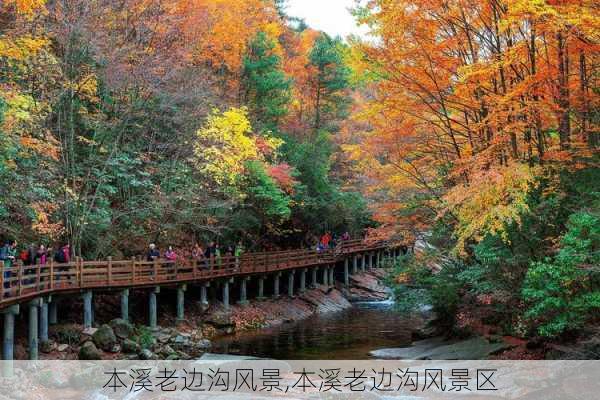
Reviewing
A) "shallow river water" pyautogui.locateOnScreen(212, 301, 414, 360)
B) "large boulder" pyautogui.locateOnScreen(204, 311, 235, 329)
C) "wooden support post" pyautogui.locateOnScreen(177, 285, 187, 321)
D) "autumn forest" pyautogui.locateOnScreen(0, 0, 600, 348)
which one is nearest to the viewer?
"autumn forest" pyautogui.locateOnScreen(0, 0, 600, 348)

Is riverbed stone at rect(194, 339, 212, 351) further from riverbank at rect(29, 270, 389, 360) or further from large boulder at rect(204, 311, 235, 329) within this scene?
large boulder at rect(204, 311, 235, 329)

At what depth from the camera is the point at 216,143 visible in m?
25.8

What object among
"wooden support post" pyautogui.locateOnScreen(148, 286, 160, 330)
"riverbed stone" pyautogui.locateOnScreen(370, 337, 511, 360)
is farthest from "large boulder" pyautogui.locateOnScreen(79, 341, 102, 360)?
"riverbed stone" pyautogui.locateOnScreen(370, 337, 511, 360)

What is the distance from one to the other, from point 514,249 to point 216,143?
15067mm

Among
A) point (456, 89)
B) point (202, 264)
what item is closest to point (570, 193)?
point (456, 89)

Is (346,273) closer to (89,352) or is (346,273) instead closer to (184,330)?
(184,330)

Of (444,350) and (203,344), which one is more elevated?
(444,350)

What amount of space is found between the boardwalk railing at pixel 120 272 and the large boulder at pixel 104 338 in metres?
1.54

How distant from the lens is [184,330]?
71.9 ft

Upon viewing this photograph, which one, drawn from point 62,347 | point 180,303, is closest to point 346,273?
point 180,303

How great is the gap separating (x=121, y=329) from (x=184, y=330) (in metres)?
3.83

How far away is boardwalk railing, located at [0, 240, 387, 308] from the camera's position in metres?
15.4

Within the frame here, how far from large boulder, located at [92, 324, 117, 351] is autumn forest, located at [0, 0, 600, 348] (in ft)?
10.3

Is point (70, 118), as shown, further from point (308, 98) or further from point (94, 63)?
point (308, 98)
